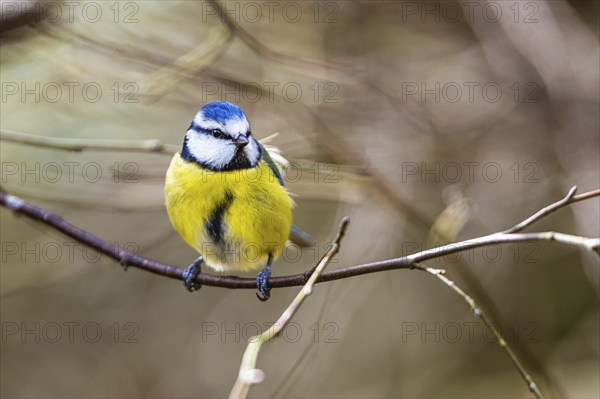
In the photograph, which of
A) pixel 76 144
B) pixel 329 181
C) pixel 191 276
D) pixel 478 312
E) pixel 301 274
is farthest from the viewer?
pixel 329 181

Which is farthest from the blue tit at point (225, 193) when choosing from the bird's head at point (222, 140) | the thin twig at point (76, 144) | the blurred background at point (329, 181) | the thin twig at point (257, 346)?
the thin twig at point (257, 346)

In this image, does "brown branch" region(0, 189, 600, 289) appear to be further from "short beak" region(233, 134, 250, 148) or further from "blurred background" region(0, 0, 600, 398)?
"blurred background" region(0, 0, 600, 398)

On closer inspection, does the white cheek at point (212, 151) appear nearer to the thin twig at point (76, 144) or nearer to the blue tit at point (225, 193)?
the blue tit at point (225, 193)

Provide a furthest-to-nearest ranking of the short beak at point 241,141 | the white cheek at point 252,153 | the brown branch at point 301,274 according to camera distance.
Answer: the white cheek at point 252,153
the short beak at point 241,141
the brown branch at point 301,274

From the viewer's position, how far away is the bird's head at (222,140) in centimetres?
254

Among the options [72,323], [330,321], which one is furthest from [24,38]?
[72,323]

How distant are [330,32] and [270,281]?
243 cm

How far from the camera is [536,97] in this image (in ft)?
12.8

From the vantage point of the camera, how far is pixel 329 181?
3156 mm

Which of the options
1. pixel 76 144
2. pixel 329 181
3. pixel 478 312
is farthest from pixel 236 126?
pixel 478 312

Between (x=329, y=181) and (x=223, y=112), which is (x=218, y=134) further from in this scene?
(x=329, y=181)

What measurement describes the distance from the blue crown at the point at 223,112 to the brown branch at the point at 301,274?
66cm

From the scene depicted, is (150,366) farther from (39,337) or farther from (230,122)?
(230,122)

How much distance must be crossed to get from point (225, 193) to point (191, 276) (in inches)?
13.5
